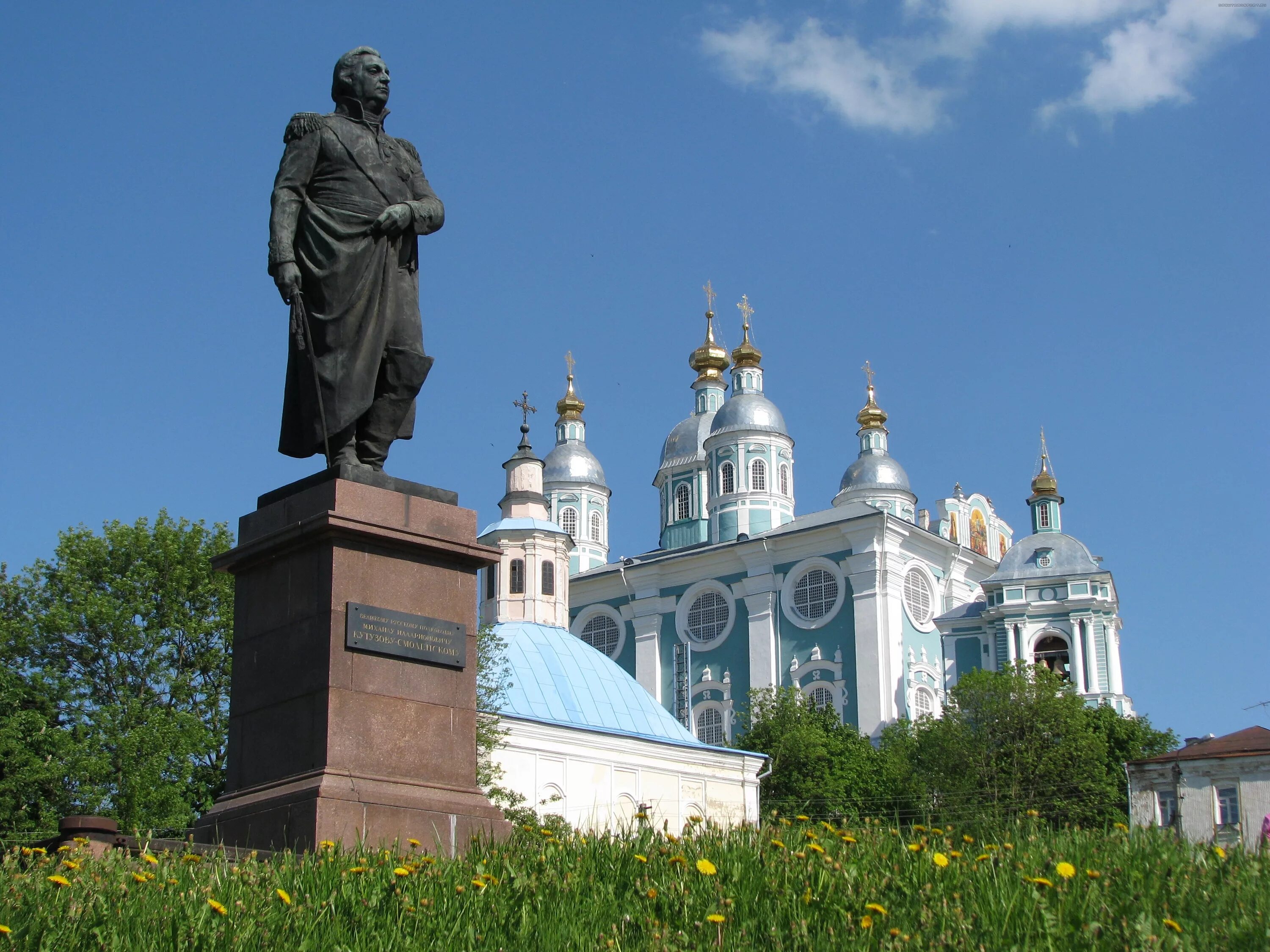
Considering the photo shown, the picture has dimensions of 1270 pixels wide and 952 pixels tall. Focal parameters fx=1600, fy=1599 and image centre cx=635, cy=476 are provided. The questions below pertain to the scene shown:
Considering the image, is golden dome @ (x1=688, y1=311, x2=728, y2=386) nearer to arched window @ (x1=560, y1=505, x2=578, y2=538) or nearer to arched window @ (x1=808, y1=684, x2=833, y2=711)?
arched window @ (x1=560, y1=505, x2=578, y2=538)

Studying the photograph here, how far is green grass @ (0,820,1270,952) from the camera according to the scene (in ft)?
17.7

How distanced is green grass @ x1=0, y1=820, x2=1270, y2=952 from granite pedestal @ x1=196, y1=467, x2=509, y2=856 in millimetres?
1034

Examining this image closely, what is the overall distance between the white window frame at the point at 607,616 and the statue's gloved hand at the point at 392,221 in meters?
52.7

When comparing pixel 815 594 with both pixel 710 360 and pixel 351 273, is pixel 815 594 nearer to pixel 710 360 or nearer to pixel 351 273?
pixel 710 360

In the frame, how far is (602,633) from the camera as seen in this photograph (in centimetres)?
6369

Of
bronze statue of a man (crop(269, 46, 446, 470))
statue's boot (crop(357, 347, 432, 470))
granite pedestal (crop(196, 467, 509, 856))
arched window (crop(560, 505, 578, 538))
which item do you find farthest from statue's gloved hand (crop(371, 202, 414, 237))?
arched window (crop(560, 505, 578, 538))

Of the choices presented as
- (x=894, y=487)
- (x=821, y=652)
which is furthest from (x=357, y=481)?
(x=894, y=487)

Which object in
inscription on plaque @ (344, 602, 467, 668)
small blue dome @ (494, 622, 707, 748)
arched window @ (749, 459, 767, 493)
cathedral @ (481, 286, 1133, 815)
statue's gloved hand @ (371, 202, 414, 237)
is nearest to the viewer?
inscription on plaque @ (344, 602, 467, 668)

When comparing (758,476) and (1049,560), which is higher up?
(758,476)

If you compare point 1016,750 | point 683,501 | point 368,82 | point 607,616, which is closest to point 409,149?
point 368,82

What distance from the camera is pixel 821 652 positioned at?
56.6 meters

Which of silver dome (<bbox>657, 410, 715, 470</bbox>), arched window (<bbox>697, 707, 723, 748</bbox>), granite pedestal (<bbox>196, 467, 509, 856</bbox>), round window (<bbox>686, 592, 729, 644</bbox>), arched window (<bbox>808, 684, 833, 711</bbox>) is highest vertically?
silver dome (<bbox>657, 410, 715, 470</bbox>)

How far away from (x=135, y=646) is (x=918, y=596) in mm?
33938

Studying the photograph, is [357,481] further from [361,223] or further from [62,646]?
[62,646]
